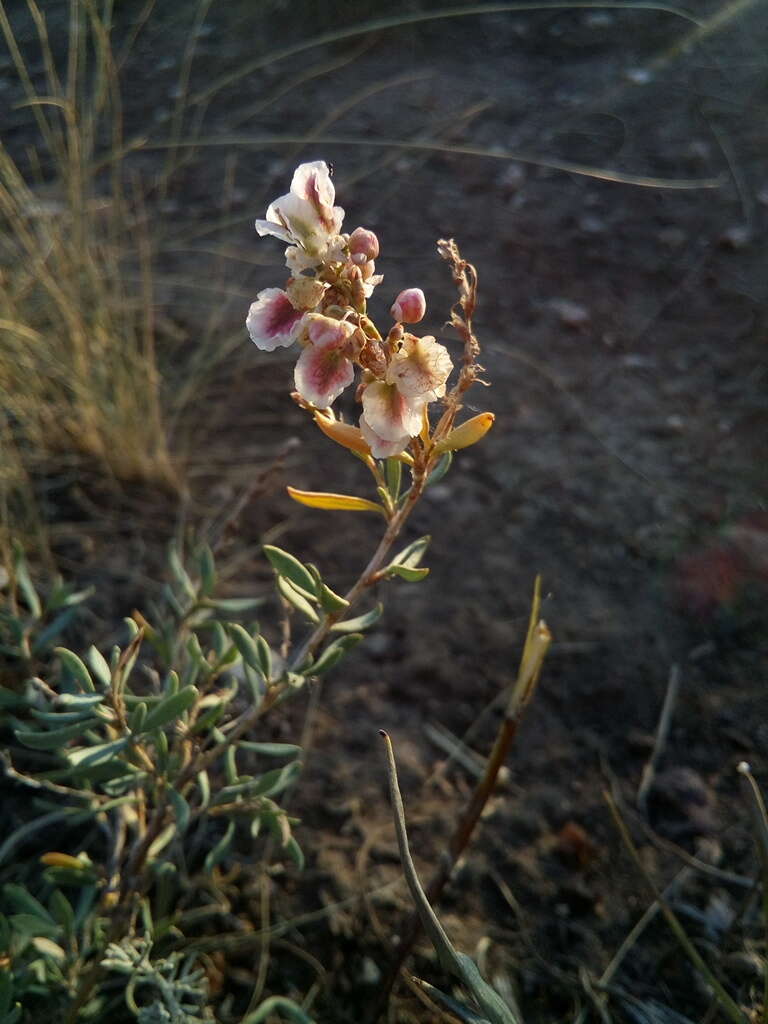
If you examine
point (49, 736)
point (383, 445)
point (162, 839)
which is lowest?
point (162, 839)

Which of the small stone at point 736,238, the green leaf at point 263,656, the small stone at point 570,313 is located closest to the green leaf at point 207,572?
the green leaf at point 263,656

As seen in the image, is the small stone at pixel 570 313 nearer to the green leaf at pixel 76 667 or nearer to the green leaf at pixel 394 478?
the green leaf at pixel 394 478

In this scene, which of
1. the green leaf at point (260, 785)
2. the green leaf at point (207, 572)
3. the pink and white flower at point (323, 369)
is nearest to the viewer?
the pink and white flower at point (323, 369)

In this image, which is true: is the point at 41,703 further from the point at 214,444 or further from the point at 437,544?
the point at 214,444

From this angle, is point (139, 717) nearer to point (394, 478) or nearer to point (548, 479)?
point (394, 478)

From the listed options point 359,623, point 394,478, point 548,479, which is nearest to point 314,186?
point 394,478

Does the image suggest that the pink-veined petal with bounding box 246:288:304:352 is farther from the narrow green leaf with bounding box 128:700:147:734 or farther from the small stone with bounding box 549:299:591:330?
the small stone with bounding box 549:299:591:330

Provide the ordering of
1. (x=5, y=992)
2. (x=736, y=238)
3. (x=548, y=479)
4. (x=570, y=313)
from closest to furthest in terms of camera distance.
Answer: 1. (x=5, y=992)
2. (x=548, y=479)
3. (x=570, y=313)
4. (x=736, y=238)
